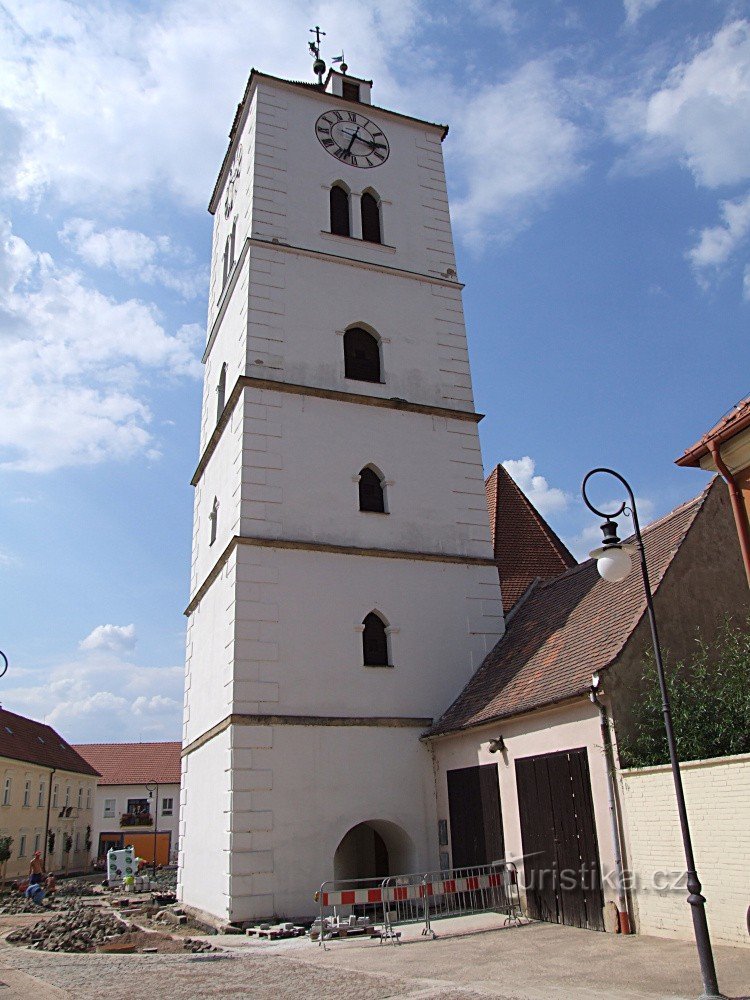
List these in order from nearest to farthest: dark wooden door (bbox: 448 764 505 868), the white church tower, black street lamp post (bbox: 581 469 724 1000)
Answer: black street lamp post (bbox: 581 469 724 1000) < dark wooden door (bbox: 448 764 505 868) < the white church tower

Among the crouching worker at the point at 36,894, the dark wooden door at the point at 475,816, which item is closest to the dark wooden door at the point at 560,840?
the dark wooden door at the point at 475,816

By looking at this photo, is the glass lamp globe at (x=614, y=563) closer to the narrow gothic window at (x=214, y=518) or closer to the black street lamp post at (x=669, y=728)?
the black street lamp post at (x=669, y=728)

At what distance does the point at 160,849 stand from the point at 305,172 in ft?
148

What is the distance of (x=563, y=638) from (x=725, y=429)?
5.61m

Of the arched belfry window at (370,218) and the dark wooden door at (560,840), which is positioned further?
the arched belfry window at (370,218)

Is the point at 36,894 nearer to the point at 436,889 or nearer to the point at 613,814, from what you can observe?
the point at 436,889

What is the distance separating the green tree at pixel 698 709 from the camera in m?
10.4

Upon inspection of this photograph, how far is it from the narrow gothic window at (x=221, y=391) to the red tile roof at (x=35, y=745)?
2634 centimetres

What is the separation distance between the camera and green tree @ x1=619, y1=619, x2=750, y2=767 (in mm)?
10422

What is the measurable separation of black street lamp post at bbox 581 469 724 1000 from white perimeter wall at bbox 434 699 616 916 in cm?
248

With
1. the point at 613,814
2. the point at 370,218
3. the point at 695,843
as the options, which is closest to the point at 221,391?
the point at 370,218

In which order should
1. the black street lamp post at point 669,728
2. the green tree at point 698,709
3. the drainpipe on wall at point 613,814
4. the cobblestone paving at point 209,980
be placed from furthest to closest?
the drainpipe on wall at point 613,814 → the green tree at point 698,709 → the cobblestone paving at point 209,980 → the black street lamp post at point 669,728

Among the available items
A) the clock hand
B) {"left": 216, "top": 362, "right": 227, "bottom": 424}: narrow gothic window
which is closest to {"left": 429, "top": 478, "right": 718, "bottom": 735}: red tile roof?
{"left": 216, "top": 362, "right": 227, "bottom": 424}: narrow gothic window

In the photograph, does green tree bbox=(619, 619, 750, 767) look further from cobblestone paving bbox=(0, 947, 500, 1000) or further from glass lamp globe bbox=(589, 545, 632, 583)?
cobblestone paving bbox=(0, 947, 500, 1000)
